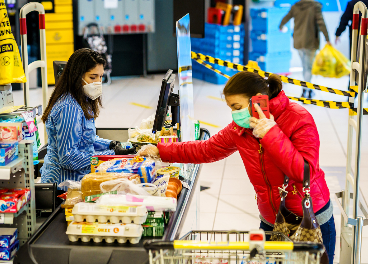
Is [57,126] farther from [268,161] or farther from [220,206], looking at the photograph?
[220,206]

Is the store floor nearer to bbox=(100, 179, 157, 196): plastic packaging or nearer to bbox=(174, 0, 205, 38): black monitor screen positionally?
bbox=(174, 0, 205, 38): black monitor screen

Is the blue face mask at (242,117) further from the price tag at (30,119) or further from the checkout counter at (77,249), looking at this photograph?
the price tag at (30,119)

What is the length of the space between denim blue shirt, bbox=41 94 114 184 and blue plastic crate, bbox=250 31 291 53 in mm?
7787

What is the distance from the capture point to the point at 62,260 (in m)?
2.02

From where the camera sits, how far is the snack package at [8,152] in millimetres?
2057

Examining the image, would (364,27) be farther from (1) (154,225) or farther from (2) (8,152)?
(2) (8,152)

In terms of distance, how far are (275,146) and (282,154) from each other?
46 mm

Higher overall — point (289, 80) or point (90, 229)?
point (289, 80)

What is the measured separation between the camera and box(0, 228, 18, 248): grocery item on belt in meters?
2.05

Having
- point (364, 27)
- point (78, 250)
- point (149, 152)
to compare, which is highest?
point (364, 27)

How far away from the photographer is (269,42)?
10.4m

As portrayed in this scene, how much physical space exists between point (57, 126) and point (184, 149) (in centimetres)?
78

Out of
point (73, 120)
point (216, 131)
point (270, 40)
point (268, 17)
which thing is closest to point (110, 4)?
point (268, 17)

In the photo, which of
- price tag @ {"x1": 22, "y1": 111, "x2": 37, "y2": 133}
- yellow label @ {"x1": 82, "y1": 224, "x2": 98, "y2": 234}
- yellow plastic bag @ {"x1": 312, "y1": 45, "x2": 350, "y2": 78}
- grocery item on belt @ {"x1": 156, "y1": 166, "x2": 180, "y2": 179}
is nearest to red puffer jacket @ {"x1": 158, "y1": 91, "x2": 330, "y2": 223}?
grocery item on belt @ {"x1": 156, "y1": 166, "x2": 180, "y2": 179}
